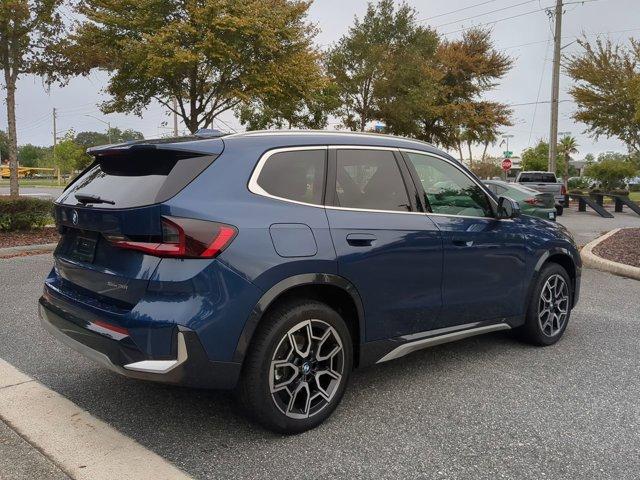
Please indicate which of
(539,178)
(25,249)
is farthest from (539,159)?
(25,249)

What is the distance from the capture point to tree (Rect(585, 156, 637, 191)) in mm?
35906

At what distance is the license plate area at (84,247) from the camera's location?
10.4 feet

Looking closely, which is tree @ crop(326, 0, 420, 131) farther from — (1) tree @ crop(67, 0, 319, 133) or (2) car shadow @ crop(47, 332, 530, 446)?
(2) car shadow @ crop(47, 332, 530, 446)

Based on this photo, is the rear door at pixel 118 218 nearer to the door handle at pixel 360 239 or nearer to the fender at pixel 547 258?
the door handle at pixel 360 239

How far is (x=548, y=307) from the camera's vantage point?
16.0ft

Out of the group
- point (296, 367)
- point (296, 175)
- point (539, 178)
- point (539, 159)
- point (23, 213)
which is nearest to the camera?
point (296, 367)

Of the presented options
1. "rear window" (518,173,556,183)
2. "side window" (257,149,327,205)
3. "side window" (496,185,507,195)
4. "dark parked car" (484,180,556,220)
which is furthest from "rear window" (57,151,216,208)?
"rear window" (518,173,556,183)

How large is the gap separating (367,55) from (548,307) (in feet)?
75.4

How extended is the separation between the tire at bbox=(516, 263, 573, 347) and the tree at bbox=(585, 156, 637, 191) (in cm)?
3532

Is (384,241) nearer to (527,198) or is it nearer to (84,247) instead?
(84,247)

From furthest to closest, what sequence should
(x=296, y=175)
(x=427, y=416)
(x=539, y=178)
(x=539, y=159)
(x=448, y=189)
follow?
(x=539, y=159) → (x=539, y=178) → (x=448, y=189) → (x=427, y=416) → (x=296, y=175)

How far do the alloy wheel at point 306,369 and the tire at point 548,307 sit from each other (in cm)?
215

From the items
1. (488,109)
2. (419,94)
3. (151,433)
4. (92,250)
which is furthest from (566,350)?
(488,109)

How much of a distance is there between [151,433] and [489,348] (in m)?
2.93
